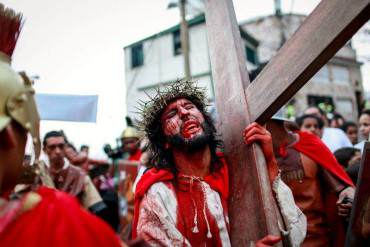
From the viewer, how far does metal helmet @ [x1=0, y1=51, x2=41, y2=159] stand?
1.22m

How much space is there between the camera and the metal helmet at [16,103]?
1.22 meters

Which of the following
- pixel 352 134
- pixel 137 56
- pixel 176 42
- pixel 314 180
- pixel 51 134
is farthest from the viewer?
pixel 137 56

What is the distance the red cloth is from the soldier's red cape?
102 centimetres

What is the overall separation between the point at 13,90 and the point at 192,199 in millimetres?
1379

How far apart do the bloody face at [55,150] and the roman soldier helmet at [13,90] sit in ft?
11.8

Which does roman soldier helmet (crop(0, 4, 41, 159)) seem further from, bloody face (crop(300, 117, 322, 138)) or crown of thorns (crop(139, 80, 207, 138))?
bloody face (crop(300, 117, 322, 138))

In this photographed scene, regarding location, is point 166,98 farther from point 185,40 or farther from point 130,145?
point 185,40

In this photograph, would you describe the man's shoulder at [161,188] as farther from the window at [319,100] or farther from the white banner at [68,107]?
the window at [319,100]

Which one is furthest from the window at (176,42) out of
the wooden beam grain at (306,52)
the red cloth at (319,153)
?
the wooden beam grain at (306,52)

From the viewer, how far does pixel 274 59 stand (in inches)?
77.4

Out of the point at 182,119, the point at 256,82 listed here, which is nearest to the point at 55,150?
the point at 182,119

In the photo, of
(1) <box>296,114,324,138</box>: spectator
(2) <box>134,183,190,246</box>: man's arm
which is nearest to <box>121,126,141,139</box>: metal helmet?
(1) <box>296,114,324,138</box>: spectator

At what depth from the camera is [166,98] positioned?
2.71 m

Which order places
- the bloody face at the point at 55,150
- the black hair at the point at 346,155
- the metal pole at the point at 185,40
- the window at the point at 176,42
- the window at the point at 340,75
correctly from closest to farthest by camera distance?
the black hair at the point at 346,155
the bloody face at the point at 55,150
the metal pole at the point at 185,40
the window at the point at 176,42
the window at the point at 340,75
